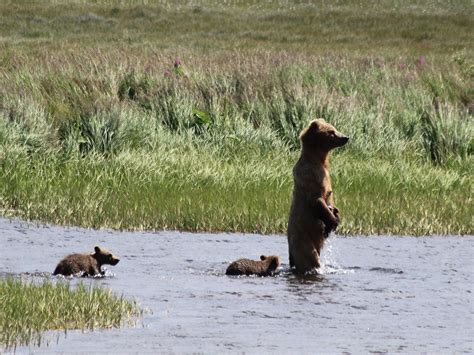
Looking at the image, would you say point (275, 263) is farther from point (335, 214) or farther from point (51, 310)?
point (51, 310)

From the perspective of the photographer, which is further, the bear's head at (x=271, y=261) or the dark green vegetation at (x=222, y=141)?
the dark green vegetation at (x=222, y=141)

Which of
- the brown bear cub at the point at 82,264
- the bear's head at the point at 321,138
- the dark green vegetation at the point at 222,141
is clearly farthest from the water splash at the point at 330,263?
the brown bear cub at the point at 82,264

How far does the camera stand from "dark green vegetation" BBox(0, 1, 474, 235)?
53.9 feet

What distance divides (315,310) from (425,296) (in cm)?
137

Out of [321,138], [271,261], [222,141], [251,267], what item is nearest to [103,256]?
[251,267]

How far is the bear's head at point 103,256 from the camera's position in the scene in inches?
490

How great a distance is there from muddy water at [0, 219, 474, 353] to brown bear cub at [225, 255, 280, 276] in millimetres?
95

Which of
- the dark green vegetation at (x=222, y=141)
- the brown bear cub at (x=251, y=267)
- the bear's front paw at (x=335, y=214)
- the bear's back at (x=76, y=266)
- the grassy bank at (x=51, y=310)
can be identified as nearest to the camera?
the grassy bank at (x=51, y=310)

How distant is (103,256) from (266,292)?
72.9 inches

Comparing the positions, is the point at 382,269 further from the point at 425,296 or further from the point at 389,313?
the point at 389,313

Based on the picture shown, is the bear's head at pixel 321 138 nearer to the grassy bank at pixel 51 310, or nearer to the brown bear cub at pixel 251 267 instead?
the brown bear cub at pixel 251 267

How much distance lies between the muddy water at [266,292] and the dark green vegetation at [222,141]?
0.94m

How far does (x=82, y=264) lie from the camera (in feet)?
40.2

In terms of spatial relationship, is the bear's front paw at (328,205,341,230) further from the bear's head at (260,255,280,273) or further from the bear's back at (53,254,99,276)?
the bear's back at (53,254,99,276)
